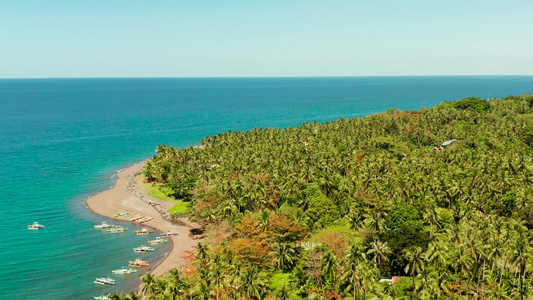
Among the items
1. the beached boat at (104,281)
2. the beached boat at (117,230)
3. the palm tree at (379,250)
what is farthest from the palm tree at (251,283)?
the beached boat at (117,230)

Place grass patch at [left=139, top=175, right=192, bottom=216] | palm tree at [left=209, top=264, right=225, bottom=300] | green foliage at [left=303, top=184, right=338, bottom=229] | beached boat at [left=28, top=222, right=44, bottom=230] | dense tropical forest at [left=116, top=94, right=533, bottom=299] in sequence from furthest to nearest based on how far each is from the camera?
grass patch at [left=139, top=175, right=192, bottom=216] < beached boat at [left=28, top=222, right=44, bottom=230] < green foliage at [left=303, top=184, right=338, bottom=229] < dense tropical forest at [left=116, top=94, right=533, bottom=299] < palm tree at [left=209, top=264, right=225, bottom=300]

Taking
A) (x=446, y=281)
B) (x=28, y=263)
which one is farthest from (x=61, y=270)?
(x=446, y=281)

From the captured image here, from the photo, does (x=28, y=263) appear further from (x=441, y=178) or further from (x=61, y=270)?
(x=441, y=178)

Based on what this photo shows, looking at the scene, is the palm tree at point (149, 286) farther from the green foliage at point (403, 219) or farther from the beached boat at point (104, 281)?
the green foliage at point (403, 219)

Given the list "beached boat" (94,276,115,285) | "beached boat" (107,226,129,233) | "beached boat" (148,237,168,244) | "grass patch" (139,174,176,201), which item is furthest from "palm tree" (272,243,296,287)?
"grass patch" (139,174,176,201)

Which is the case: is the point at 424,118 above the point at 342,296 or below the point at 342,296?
above

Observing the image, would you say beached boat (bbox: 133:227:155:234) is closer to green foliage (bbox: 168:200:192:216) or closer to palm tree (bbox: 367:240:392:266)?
green foliage (bbox: 168:200:192:216)

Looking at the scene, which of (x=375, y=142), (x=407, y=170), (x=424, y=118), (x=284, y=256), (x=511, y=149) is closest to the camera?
(x=284, y=256)
